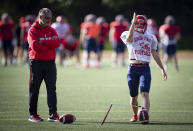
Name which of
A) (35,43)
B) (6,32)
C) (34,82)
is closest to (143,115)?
(34,82)

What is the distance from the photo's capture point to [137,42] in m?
9.25

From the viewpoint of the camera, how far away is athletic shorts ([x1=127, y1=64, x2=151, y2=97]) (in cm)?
916

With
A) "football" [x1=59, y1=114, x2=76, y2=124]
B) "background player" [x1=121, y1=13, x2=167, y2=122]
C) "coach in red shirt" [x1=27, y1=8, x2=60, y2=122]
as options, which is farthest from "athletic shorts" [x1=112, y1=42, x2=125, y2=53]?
"football" [x1=59, y1=114, x2=76, y2=124]

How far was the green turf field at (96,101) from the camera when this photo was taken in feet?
29.6

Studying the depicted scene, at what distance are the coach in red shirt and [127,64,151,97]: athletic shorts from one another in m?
1.41

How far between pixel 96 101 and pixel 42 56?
344 cm

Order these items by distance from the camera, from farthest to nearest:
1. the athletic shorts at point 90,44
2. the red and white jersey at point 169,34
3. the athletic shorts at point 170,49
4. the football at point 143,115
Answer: the athletic shorts at point 90,44 < the athletic shorts at point 170,49 < the red and white jersey at point 169,34 < the football at point 143,115

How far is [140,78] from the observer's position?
9.26 metres

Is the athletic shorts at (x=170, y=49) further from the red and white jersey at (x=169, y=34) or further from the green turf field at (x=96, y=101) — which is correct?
the green turf field at (x=96, y=101)

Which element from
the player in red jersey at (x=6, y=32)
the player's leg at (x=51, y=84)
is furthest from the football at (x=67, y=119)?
the player in red jersey at (x=6, y=32)

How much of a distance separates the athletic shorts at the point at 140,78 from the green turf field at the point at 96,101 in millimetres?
642

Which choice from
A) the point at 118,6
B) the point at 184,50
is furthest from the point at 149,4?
the point at 184,50

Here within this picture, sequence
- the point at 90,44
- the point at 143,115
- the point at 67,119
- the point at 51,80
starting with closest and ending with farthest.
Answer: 1. the point at 143,115
2. the point at 67,119
3. the point at 51,80
4. the point at 90,44

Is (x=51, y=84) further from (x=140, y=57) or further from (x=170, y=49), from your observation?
(x=170, y=49)
